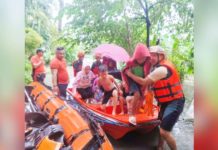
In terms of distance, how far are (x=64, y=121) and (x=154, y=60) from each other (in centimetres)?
53

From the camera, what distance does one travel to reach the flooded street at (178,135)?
6.56 ft

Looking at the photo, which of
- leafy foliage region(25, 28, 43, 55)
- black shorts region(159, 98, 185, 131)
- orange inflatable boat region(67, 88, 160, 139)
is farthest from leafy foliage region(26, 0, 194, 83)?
orange inflatable boat region(67, 88, 160, 139)

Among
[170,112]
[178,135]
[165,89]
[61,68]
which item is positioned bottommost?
[178,135]

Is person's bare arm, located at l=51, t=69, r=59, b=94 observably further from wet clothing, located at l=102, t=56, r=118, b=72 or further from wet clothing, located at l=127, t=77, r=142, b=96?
wet clothing, located at l=127, t=77, r=142, b=96

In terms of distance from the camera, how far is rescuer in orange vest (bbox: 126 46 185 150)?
198 centimetres

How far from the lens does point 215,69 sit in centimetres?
200

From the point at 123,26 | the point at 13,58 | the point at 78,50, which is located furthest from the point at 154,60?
the point at 13,58

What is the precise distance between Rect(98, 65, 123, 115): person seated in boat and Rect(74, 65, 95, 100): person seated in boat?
0.05 metres

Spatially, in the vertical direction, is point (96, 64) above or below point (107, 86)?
above

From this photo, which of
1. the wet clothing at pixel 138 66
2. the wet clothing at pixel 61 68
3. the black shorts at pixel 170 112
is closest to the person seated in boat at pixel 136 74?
Answer: the wet clothing at pixel 138 66

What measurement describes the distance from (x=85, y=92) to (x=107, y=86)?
0.37ft

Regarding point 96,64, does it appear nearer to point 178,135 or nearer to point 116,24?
point 116,24

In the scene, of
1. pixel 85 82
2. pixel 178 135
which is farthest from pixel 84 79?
pixel 178 135

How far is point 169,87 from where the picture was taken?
1988 millimetres
